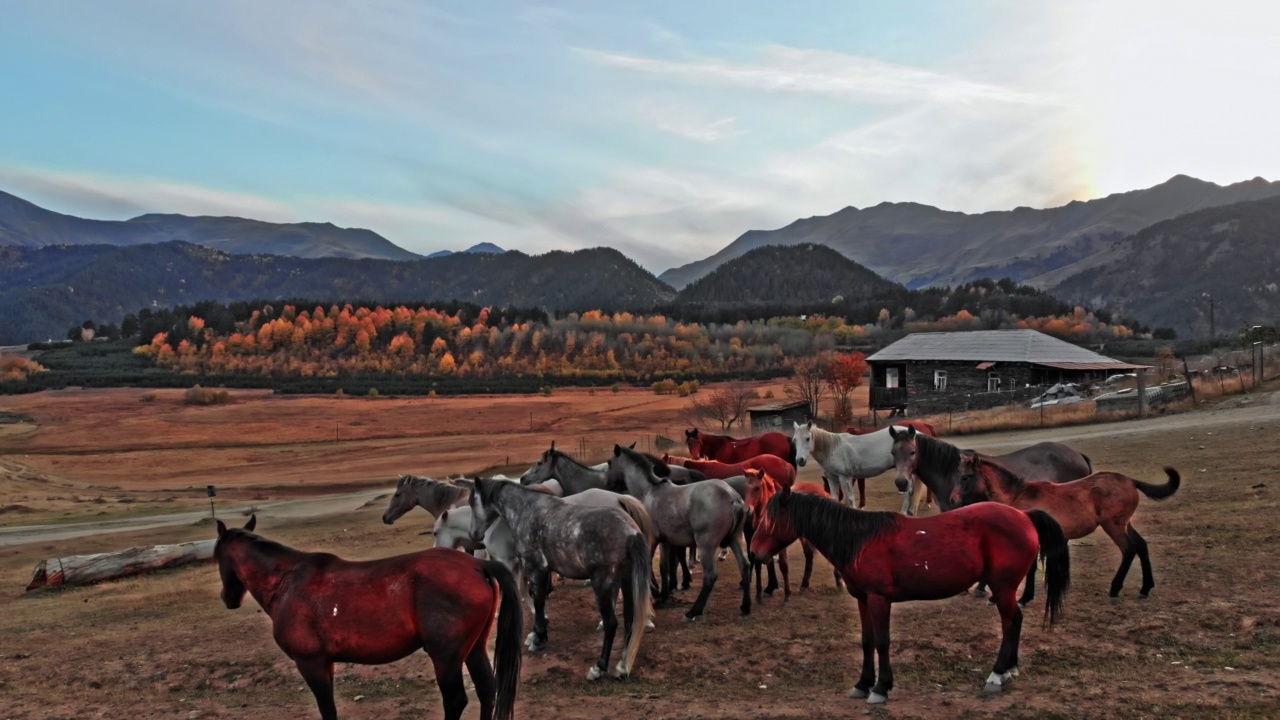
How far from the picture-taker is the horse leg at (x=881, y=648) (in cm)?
567

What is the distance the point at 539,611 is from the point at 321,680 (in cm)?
285

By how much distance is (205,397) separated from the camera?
90.1 meters

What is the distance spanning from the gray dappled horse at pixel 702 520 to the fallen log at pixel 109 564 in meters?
10.7

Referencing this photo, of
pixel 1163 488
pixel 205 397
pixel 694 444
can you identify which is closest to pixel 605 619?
pixel 1163 488

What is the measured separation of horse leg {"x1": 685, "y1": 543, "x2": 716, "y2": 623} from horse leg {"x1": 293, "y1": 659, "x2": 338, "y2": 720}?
4258 millimetres

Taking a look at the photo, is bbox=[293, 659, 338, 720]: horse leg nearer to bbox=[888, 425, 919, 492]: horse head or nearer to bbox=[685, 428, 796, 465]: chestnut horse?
bbox=[888, 425, 919, 492]: horse head

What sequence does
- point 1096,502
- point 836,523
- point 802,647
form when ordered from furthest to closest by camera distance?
point 1096,502 → point 802,647 → point 836,523

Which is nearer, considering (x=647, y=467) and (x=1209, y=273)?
(x=647, y=467)

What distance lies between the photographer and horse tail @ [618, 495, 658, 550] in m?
8.34

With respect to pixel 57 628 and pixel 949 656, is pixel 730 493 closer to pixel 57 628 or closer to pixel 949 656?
pixel 949 656

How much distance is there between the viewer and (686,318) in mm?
177875

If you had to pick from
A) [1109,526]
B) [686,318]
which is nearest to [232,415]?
[1109,526]

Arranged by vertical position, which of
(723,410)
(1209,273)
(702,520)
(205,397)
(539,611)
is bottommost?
(205,397)

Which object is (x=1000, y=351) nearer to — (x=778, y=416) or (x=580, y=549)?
(x=778, y=416)
